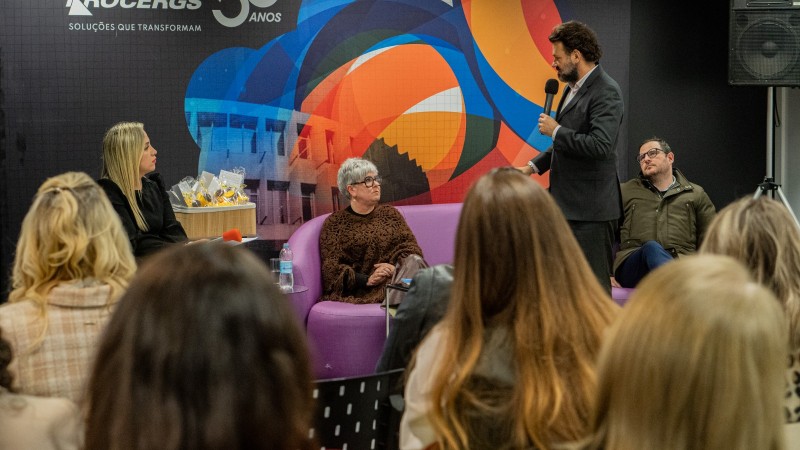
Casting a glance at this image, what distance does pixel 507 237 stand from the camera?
1.70 m

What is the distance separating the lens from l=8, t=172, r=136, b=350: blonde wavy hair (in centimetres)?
223

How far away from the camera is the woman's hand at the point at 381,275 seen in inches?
206

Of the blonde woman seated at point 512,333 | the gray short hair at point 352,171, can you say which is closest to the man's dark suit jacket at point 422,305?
the blonde woman seated at point 512,333

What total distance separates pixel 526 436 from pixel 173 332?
0.82 metres

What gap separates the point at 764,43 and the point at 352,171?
253cm

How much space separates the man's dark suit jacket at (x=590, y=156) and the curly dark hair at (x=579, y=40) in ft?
0.29

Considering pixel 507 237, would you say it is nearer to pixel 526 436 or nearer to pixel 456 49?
pixel 526 436

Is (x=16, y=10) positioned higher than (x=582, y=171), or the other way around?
(x=16, y=10)

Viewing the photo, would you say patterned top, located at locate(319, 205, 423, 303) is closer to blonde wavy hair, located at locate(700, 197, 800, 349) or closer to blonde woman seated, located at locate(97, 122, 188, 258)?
blonde woman seated, located at locate(97, 122, 188, 258)

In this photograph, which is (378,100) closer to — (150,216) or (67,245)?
(150,216)

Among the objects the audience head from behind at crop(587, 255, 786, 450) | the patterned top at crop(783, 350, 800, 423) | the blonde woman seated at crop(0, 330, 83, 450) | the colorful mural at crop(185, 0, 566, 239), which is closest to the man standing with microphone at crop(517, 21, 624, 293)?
the colorful mural at crop(185, 0, 566, 239)

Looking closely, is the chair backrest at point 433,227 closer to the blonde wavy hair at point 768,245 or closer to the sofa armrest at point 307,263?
the sofa armrest at point 307,263

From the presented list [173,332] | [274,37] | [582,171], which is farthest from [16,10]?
[173,332]

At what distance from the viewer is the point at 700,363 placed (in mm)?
1067
